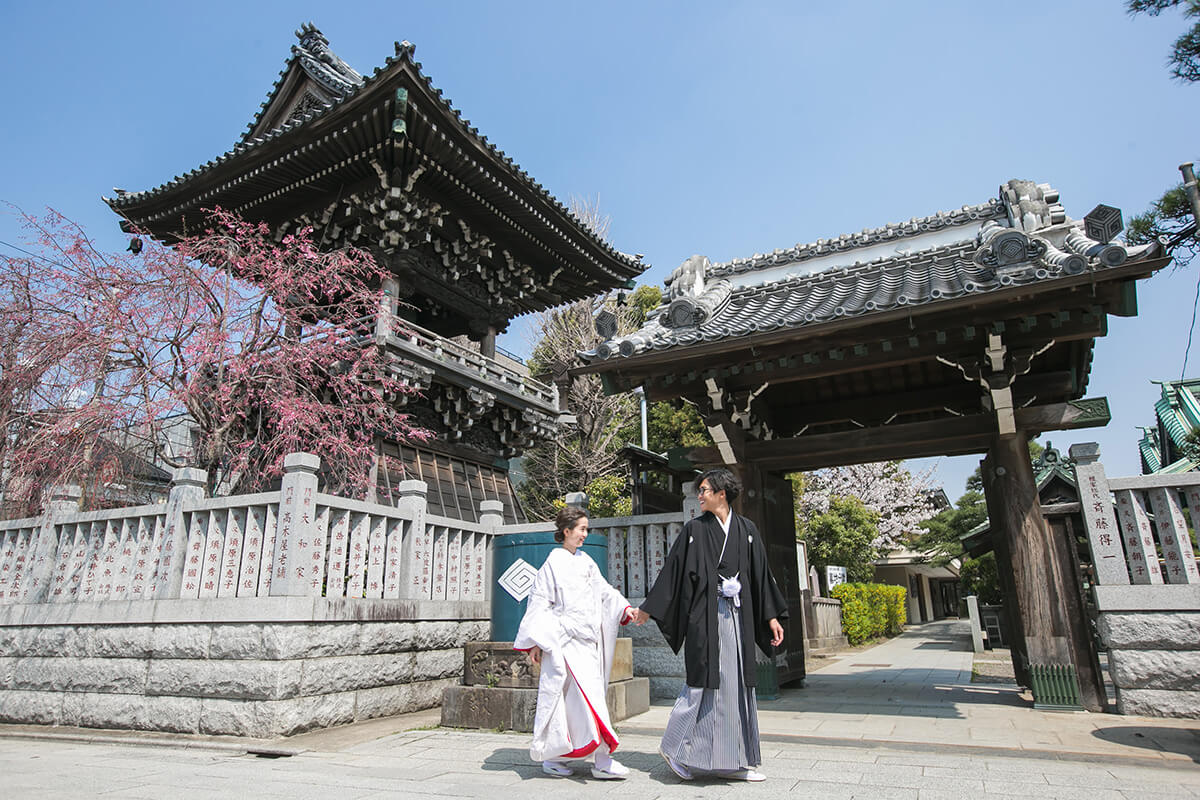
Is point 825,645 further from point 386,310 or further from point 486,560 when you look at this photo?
point 386,310

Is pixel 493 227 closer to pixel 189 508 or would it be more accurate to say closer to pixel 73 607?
pixel 189 508

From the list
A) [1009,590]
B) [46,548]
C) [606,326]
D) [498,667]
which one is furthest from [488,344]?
[1009,590]

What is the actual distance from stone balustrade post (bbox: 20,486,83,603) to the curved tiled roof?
6.16 meters

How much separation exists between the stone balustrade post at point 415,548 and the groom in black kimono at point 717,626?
4.07 m

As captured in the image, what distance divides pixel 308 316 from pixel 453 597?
7322mm

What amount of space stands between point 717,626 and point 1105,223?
199 inches

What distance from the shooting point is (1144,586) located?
575 cm

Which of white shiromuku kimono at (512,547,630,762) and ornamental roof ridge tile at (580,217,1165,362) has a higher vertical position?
ornamental roof ridge tile at (580,217,1165,362)

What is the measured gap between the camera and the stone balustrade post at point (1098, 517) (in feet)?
19.4

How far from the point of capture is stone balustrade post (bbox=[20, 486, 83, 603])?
7.50 m

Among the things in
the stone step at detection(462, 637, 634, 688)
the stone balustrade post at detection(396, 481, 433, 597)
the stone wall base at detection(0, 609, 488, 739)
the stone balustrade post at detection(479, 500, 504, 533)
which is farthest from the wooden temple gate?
the stone wall base at detection(0, 609, 488, 739)

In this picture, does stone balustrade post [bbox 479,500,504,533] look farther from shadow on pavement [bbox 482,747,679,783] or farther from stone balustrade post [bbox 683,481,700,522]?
shadow on pavement [bbox 482,747,679,783]

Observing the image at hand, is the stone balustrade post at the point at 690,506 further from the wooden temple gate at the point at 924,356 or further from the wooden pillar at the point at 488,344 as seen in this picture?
the wooden pillar at the point at 488,344

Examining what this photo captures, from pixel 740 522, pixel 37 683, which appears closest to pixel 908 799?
pixel 740 522
